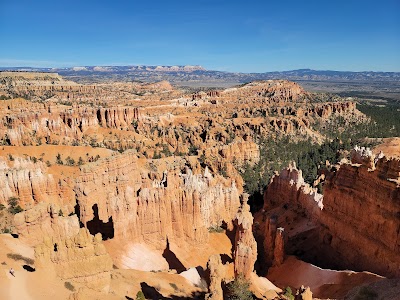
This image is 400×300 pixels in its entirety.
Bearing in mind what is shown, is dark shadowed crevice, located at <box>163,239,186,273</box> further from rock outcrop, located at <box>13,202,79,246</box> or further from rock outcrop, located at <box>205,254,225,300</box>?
rock outcrop, located at <box>205,254,225,300</box>

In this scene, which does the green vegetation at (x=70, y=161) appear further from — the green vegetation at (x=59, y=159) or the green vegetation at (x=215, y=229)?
the green vegetation at (x=215, y=229)

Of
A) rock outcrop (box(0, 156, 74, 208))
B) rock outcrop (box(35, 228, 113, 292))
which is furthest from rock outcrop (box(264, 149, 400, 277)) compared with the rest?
rock outcrop (box(0, 156, 74, 208))

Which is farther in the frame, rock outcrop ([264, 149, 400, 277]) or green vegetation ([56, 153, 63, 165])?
green vegetation ([56, 153, 63, 165])

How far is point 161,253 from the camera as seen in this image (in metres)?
30.4

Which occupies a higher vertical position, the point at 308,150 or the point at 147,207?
the point at 147,207

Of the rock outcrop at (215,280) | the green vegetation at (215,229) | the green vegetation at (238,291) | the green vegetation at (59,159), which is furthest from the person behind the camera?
the green vegetation at (59,159)

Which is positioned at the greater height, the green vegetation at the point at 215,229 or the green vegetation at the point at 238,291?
the green vegetation at the point at 238,291

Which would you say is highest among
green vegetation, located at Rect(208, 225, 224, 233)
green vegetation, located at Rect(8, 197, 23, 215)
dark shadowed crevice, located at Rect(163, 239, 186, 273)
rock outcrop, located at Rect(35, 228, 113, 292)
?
rock outcrop, located at Rect(35, 228, 113, 292)

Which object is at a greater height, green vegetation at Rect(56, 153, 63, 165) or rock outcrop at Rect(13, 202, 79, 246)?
rock outcrop at Rect(13, 202, 79, 246)

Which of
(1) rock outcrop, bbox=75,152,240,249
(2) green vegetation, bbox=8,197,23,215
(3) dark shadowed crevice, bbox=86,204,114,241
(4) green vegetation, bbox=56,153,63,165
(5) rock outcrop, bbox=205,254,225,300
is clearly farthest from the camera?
(4) green vegetation, bbox=56,153,63,165

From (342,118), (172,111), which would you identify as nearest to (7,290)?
(172,111)

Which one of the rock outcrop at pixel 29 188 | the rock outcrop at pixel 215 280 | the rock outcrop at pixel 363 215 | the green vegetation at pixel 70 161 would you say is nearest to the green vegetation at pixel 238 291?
the rock outcrop at pixel 215 280

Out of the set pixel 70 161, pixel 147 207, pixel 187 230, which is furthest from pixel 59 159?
pixel 187 230

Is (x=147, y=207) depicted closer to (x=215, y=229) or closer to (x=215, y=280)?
(x=215, y=229)
